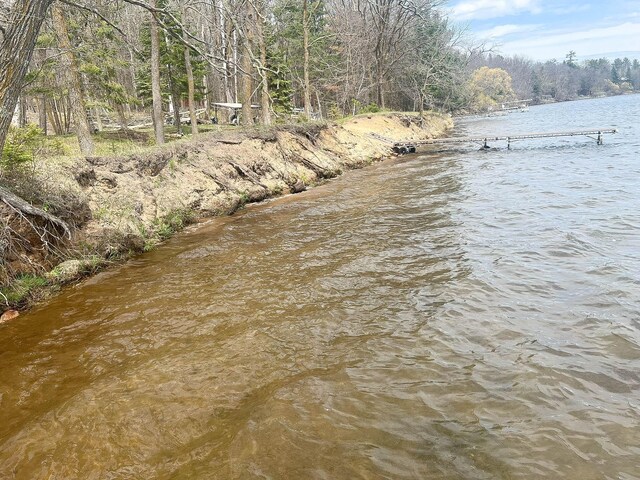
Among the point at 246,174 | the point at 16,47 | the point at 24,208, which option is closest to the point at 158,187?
the point at 246,174

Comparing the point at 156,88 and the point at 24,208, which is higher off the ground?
the point at 156,88

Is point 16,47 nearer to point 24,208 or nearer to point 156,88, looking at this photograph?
point 24,208

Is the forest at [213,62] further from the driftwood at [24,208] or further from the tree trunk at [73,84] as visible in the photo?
the driftwood at [24,208]

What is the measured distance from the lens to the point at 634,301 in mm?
5594

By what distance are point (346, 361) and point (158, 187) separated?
30.8 ft

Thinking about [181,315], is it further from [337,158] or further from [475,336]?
[337,158]

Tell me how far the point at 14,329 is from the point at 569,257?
31.0ft

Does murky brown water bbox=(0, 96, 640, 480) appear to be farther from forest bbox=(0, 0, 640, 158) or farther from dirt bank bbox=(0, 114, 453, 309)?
forest bbox=(0, 0, 640, 158)

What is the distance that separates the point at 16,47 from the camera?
579 centimetres

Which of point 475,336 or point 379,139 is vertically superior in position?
point 379,139

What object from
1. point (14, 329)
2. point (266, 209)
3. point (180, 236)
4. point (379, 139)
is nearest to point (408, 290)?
point (14, 329)

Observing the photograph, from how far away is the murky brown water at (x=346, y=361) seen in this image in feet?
11.3

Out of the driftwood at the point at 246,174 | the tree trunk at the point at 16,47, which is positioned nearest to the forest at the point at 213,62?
the tree trunk at the point at 16,47

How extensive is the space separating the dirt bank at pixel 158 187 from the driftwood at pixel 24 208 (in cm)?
18
